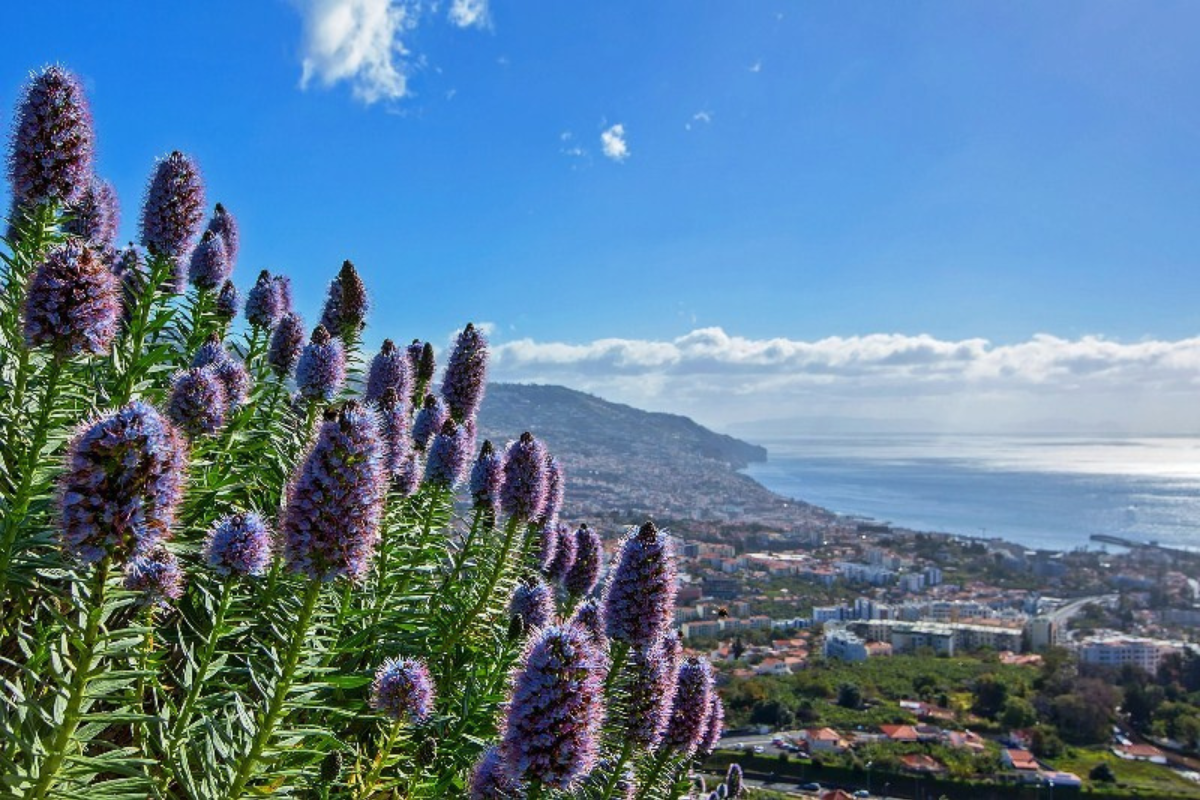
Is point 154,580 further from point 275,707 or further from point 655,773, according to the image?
point 655,773

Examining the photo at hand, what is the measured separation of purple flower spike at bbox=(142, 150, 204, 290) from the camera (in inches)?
225

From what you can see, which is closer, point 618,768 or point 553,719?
point 553,719

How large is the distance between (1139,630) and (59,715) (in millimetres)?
105107

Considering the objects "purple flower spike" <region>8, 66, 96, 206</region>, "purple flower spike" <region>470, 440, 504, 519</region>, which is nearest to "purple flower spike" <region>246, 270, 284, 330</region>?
"purple flower spike" <region>470, 440, 504, 519</region>

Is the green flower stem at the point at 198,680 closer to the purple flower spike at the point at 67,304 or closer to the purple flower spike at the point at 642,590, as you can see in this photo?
the purple flower spike at the point at 67,304

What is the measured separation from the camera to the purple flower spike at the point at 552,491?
25.1 ft

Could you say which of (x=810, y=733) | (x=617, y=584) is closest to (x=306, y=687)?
(x=617, y=584)

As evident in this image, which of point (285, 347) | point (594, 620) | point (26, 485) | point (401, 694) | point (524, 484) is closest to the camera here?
point (26, 485)

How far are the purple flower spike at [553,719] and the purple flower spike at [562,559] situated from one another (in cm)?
454

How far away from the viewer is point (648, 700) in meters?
4.31

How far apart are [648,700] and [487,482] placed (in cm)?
323

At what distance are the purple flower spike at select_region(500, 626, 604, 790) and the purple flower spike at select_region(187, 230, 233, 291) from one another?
5475mm

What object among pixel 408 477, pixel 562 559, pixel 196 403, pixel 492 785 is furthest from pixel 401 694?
pixel 562 559

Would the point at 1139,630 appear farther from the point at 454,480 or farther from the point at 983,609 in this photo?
the point at 454,480
